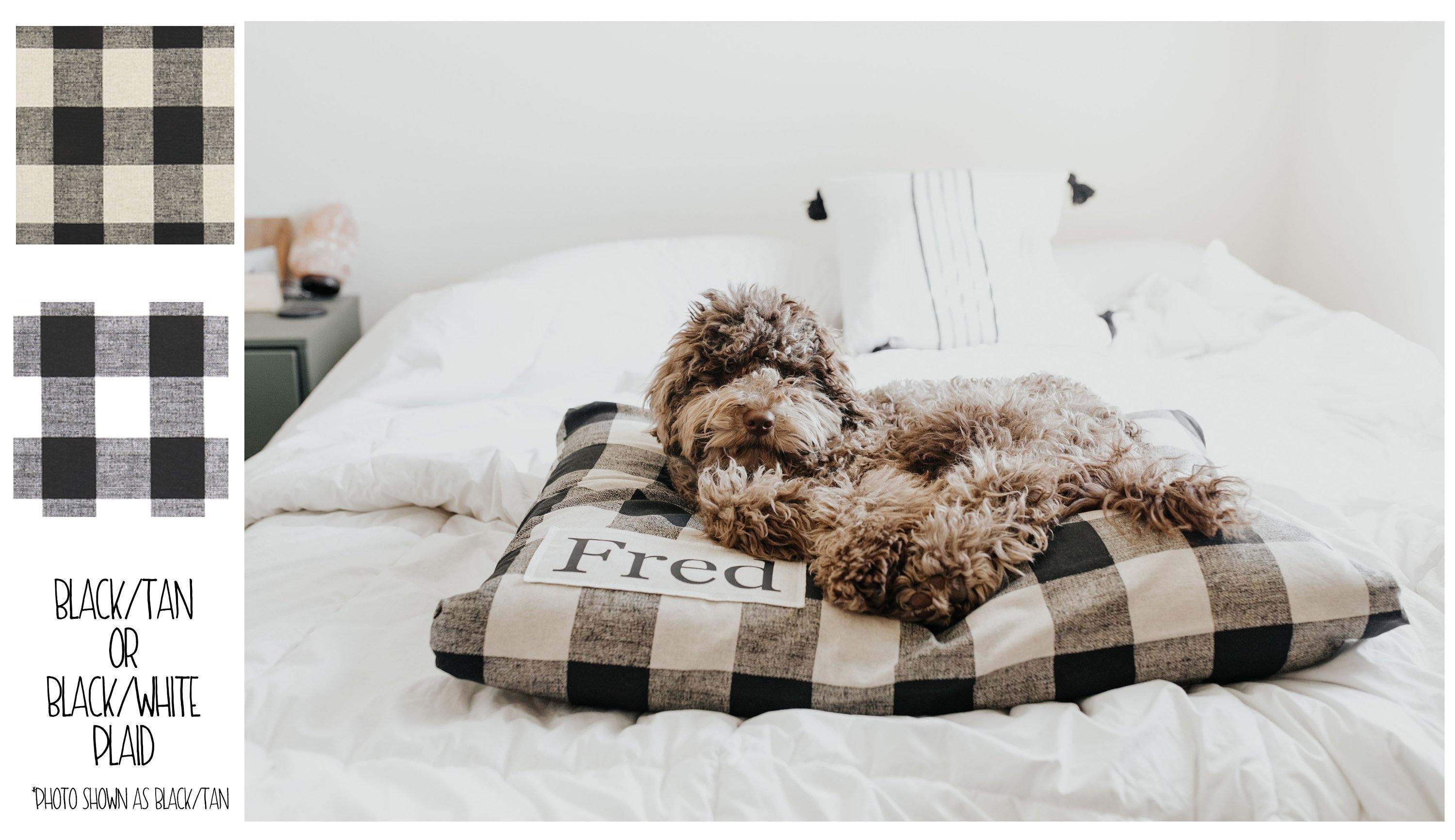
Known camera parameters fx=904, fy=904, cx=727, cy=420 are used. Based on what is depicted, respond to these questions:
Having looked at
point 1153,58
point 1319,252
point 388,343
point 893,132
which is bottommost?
point 388,343

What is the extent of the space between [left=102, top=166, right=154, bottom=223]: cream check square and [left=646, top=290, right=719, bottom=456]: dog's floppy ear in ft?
2.12

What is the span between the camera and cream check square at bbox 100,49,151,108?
109 centimetres

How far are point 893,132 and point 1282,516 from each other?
1945mm

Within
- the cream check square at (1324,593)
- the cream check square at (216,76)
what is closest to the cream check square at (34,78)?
the cream check square at (216,76)

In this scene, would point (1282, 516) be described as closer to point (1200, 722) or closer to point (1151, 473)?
point (1151, 473)

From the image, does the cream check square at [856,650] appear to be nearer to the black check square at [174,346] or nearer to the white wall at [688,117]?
the black check square at [174,346]

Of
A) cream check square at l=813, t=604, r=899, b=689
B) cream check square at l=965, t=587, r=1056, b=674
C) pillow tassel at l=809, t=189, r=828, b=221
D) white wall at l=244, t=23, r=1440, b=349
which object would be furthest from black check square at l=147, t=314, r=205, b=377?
white wall at l=244, t=23, r=1440, b=349

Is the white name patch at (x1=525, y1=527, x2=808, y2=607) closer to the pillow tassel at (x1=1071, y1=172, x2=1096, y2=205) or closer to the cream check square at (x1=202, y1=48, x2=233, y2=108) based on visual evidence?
the cream check square at (x1=202, y1=48, x2=233, y2=108)

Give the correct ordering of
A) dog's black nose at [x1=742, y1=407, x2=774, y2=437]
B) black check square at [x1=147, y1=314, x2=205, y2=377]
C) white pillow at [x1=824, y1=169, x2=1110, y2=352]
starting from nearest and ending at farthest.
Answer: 1. dog's black nose at [x1=742, y1=407, x2=774, y2=437]
2. black check square at [x1=147, y1=314, x2=205, y2=377]
3. white pillow at [x1=824, y1=169, x2=1110, y2=352]

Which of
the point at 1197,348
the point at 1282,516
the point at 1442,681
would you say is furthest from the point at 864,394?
the point at 1197,348

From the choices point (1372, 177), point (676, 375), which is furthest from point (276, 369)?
point (1372, 177)

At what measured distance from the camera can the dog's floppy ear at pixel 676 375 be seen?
0.99 metres

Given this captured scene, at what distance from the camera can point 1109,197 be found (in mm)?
2719

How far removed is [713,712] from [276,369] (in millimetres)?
1864
